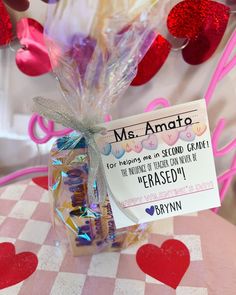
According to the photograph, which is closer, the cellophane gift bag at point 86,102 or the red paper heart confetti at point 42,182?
the cellophane gift bag at point 86,102

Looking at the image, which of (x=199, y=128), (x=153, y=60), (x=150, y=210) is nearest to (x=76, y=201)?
(x=150, y=210)

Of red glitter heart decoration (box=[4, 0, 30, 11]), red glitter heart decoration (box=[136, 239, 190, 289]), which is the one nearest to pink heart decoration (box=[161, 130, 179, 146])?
red glitter heart decoration (box=[136, 239, 190, 289])

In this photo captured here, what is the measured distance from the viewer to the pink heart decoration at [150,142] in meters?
0.52

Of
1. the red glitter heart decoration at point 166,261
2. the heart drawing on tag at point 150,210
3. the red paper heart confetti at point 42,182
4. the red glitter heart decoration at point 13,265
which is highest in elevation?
the heart drawing on tag at point 150,210

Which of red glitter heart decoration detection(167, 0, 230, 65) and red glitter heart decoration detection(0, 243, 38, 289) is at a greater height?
red glitter heart decoration detection(167, 0, 230, 65)

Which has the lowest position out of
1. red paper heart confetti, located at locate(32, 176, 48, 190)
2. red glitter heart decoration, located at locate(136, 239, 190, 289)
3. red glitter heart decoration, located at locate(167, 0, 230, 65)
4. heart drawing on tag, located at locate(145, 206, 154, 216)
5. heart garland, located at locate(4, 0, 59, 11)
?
red glitter heart decoration, located at locate(136, 239, 190, 289)

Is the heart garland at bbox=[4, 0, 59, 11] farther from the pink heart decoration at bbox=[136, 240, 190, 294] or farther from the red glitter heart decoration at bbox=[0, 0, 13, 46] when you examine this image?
the pink heart decoration at bbox=[136, 240, 190, 294]

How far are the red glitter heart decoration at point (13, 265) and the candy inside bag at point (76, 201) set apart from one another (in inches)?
3.1

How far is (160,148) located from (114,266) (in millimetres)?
218

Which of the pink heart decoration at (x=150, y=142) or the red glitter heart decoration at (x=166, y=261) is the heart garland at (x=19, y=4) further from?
the red glitter heart decoration at (x=166, y=261)

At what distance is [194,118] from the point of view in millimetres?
511

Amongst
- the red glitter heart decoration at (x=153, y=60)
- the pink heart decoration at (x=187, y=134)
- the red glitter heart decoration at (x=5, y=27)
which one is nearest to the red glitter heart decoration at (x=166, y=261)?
the pink heart decoration at (x=187, y=134)

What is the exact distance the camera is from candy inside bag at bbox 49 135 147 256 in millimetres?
527

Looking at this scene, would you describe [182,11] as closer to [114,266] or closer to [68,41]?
[68,41]
